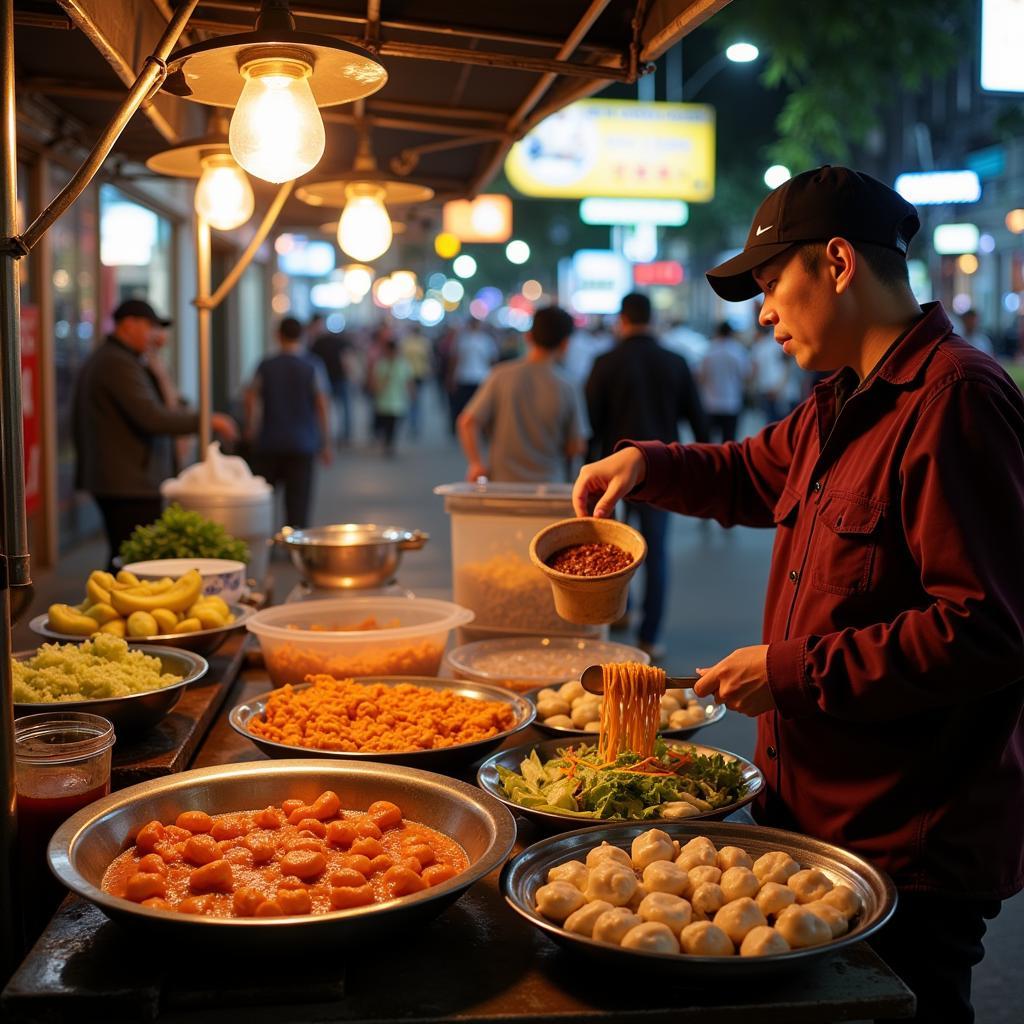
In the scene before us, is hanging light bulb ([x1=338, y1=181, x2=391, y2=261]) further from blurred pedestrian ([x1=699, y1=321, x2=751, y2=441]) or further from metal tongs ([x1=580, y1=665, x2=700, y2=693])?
blurred pedestrian ([x1=699, y1=321, x2=751, y2=441])

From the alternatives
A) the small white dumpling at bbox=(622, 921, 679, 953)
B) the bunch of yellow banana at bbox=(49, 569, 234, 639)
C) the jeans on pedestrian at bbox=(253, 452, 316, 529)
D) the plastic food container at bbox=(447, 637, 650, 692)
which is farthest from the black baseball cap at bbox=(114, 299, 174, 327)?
the small white dumpling at bbox=(622, 921, 679, 953)

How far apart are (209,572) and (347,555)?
20.8 inches

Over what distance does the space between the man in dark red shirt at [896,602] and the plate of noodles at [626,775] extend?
0.52 feet

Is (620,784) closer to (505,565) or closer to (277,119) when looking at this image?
(277,119)

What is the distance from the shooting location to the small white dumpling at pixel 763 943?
195 cm

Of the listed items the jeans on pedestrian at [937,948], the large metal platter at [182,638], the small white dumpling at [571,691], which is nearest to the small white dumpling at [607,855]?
the jeans on pedestrian at [937,948]

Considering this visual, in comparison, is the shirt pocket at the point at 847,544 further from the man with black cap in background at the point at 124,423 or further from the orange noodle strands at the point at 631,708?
the man with black cap in background at the point at 124,423

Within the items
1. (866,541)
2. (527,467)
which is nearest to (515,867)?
(866,541)

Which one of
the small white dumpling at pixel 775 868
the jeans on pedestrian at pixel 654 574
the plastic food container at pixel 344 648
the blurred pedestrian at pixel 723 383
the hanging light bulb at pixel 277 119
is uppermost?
the hanging light bulb at pixel 277 119

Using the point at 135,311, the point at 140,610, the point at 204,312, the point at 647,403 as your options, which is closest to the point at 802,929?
the point at 140,610

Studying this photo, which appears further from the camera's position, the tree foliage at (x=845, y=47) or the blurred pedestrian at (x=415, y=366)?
the blurred pedestrian at (x=415, y=366)

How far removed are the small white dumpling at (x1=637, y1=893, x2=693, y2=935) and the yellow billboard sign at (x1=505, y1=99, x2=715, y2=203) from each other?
18.2m

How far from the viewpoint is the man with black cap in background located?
8.03 m

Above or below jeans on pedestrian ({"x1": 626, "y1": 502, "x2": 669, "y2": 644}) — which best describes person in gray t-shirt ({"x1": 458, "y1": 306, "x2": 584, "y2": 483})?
above
